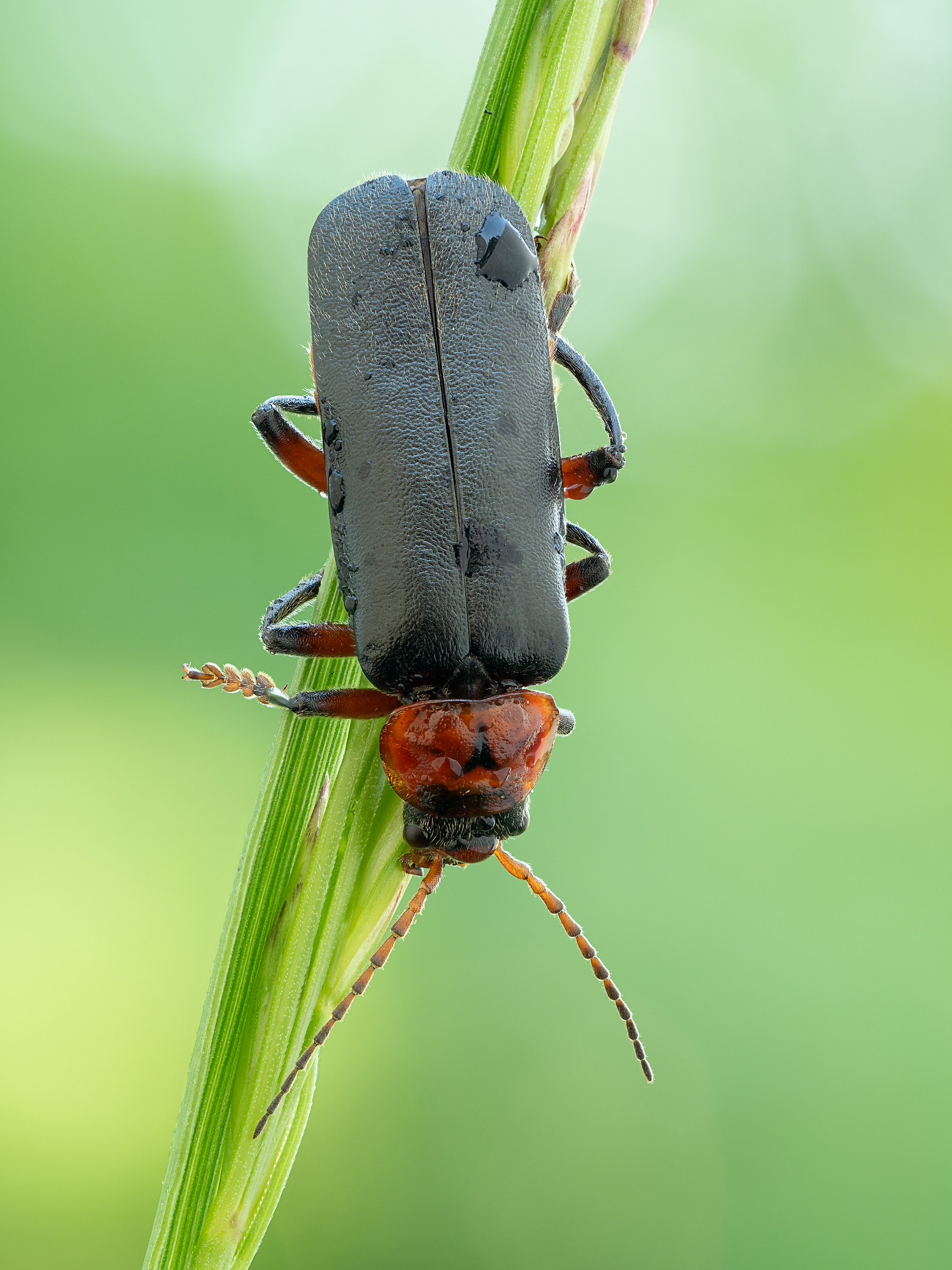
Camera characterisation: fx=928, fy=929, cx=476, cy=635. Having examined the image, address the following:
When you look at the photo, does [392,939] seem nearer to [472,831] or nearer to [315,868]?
[472,831]

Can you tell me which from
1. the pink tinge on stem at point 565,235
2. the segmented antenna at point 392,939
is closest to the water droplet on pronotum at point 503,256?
the pink tinge on stem at point 565,235

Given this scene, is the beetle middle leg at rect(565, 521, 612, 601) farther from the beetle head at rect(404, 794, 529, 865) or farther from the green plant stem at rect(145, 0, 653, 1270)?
the green plant stem at rect(145, 0, 653, 1270)

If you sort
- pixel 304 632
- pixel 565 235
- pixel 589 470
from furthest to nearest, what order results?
pixel 589 470 < pixel 304 632 < pixel 565 235

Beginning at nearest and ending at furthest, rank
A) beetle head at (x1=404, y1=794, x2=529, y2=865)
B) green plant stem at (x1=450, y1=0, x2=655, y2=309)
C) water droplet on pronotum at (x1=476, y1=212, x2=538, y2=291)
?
green plant stem at (x1=450, y1=0, x2=655, y2=309) → water droplet on pronotum at (x1=476, y1=212, x2=538, y2=291) → beetle head at (x1=404, y1=794, x2=529, y2=865)

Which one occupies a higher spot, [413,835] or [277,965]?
[413,835]

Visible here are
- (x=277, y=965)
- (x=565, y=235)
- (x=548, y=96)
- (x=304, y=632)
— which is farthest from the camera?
(x=304, y=632)

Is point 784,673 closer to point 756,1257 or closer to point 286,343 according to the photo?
point 756,1257

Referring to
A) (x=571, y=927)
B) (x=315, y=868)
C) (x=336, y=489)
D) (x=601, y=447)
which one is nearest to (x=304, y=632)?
(x=336, y=489)

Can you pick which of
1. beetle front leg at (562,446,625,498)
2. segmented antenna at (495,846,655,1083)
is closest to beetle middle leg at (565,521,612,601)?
beetle front leg at (562,446,625,498)
